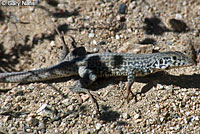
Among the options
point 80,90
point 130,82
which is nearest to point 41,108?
point 80,90

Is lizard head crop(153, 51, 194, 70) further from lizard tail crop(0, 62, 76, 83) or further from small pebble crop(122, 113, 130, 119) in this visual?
lizard tail crop(0, 62, 76, 83)

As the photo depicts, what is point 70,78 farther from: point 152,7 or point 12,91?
point 152,7

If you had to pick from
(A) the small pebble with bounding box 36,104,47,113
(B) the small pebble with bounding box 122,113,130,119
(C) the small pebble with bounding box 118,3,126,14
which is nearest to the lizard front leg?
(A) the small pebble with bounding box 36,104,47,113

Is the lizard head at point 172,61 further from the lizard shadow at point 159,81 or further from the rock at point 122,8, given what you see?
the rock at point 122,8

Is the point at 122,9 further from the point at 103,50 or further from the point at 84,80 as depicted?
the point at 84,80

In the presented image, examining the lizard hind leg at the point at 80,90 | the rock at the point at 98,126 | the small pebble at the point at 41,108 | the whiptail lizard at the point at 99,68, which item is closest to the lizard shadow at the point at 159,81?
the whiptail lizard at the point at 99,68

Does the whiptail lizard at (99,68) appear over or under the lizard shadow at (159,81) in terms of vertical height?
over
